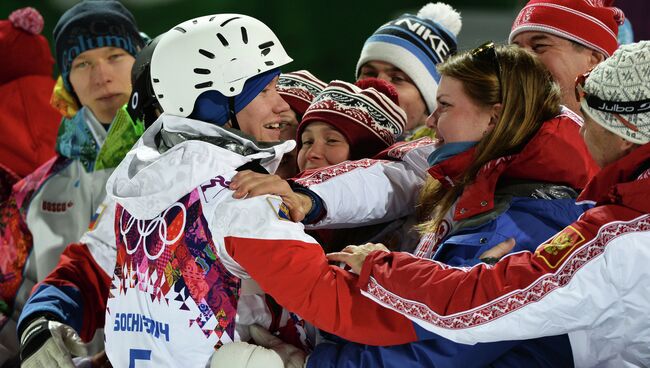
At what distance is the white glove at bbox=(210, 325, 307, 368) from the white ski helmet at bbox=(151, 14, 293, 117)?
66cm

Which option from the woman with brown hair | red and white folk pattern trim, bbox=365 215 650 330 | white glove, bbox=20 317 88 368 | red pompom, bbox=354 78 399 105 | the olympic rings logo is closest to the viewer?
red and white folk pattern trim, bbox=365 215 650 330

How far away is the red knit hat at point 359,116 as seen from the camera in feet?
9.73

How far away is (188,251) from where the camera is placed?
237 centimetres

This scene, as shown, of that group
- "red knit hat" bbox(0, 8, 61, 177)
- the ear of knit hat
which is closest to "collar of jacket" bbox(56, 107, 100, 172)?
the ear of knit hat

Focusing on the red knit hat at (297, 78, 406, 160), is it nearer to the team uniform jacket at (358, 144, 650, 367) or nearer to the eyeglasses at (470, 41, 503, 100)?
the eyeglasses at (470, 41, 503, 100)

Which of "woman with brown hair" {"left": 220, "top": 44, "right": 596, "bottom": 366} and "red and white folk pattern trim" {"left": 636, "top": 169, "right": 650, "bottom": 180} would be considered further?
"woman with brown hair" {"left": 220, "top": 44, "right": 596, "bottom": 366}

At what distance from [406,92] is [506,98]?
1.15 metres

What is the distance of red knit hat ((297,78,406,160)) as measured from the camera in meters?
2.96

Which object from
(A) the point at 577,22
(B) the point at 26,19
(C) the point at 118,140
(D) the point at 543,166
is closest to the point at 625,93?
(D) the point at 543,166

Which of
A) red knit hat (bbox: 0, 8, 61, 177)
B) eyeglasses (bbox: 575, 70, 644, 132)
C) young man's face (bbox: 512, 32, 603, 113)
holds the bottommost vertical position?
red knit hat (bbox: 0, 8, 61, 177)

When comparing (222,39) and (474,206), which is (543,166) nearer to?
(474,206)

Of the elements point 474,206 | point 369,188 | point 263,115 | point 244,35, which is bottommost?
point 369,188

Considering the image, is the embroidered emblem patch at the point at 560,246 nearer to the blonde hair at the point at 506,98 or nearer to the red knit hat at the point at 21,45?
the blonde hair at the point at 506,98

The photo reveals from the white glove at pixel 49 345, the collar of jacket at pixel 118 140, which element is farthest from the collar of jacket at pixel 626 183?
the collar of jacket at pixel 118 140
